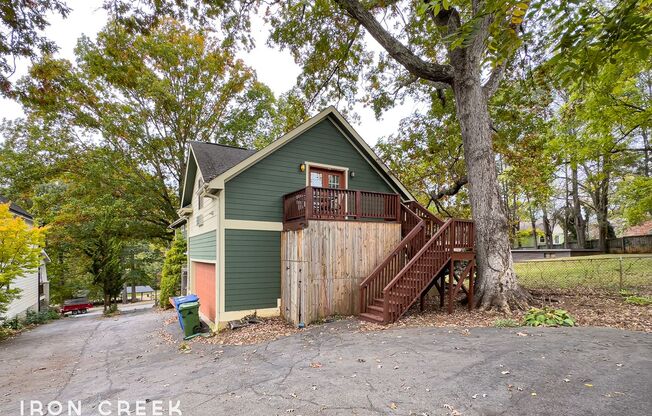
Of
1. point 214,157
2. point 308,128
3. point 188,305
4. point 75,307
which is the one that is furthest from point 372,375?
point 75,307

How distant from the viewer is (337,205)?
30.0ft

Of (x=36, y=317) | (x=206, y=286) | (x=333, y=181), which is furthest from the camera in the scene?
(x=36, y=317)

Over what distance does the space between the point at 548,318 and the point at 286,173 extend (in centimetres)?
778

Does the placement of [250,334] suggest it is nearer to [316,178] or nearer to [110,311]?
[316,178]

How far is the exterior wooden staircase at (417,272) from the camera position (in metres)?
7.96

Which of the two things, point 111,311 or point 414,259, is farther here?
point 111,311

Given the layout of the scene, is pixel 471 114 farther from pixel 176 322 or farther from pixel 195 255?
pixel 176 322

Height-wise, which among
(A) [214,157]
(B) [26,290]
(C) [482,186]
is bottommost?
(B) [26,290]

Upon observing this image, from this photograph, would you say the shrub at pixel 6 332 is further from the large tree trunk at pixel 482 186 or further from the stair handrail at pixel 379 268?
the large tree trunk at pixel 482 186

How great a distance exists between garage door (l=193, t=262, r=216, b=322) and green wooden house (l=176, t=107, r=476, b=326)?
3 centimetres

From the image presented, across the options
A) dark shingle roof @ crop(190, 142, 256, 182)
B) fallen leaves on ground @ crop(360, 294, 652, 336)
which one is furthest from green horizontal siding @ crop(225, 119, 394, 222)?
fallen leaves on ground @ crop(360, 294, 652, 336)

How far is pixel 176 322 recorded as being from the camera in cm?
1169

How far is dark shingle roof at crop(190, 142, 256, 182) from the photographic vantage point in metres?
10.5

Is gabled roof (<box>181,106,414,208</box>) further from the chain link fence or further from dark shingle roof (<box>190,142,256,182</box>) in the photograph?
the chain link fence
